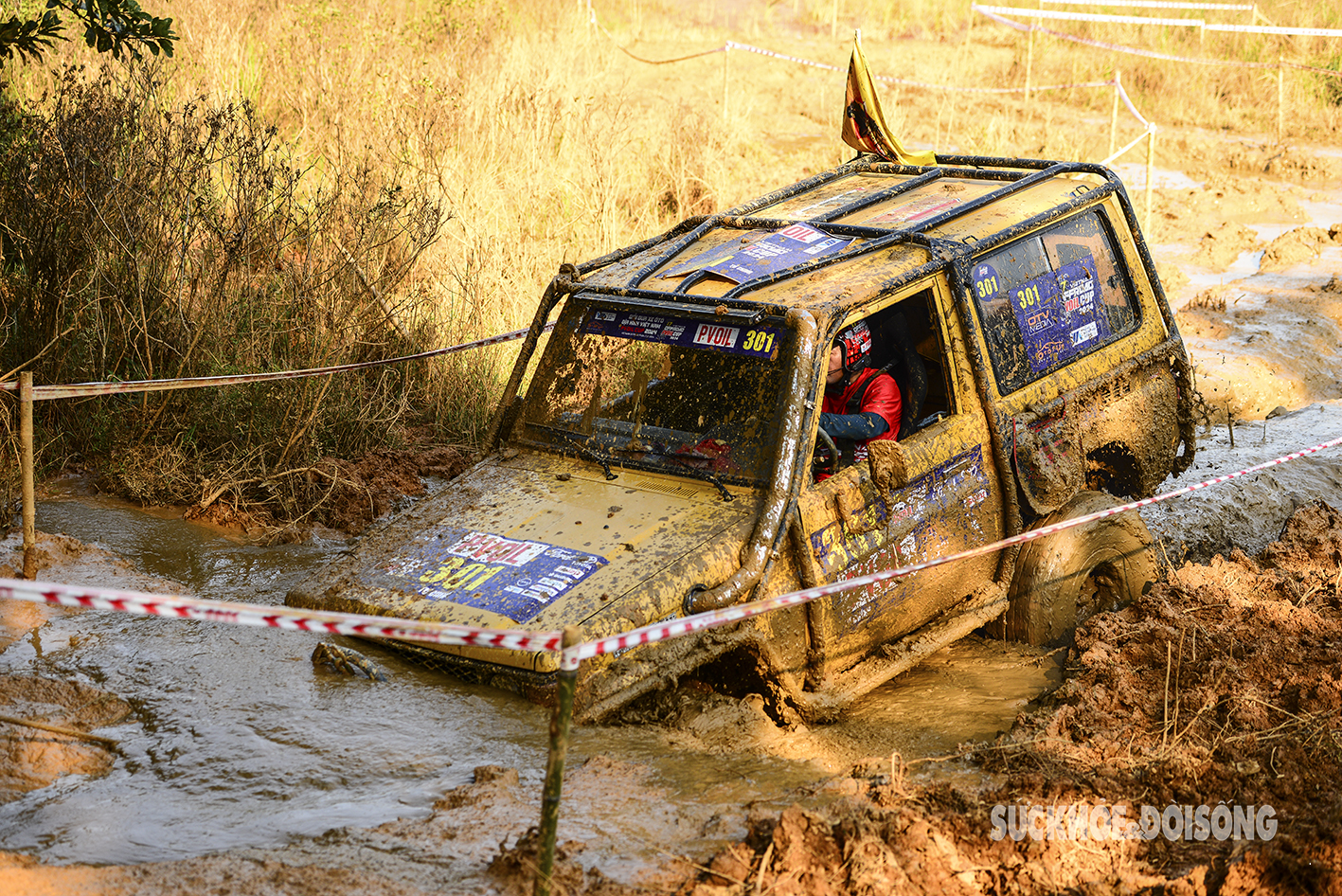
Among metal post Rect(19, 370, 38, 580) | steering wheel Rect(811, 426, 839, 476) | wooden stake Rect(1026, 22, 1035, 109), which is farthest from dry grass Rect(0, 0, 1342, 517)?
steering wheel Rect(811, 426, 839, 476)

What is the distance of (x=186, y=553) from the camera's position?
577 centimetres

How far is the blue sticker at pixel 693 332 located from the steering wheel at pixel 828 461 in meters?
0.39

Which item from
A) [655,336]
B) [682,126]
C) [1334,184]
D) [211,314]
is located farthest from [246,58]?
[1334,184]

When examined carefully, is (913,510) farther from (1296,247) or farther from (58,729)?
(1296,247)

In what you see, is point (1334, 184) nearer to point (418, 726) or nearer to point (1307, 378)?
point (1307, 378)

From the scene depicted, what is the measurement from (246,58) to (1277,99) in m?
13.0

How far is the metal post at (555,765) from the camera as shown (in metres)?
2.55

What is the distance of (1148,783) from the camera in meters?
3.53

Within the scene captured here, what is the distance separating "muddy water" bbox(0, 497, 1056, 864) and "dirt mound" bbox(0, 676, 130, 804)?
0.20 feet

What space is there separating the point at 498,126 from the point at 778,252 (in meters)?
6.51

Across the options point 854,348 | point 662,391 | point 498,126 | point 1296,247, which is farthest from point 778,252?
point 1296,247

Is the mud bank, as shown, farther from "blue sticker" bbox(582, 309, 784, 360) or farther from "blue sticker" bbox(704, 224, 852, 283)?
"blue sticker" bbox(704, 224, 852, 283)

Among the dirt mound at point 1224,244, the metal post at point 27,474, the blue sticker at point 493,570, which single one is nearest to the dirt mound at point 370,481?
the metal post at point 27,474

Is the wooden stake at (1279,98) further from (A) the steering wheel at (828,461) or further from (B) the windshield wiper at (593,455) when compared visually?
(B) the windshield wiper at (593,455)
